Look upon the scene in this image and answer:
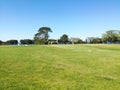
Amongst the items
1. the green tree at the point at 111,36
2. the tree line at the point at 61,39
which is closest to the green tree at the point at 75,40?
the tree line at the point at 61,39

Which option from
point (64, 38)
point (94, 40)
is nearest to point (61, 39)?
point (64, 38)

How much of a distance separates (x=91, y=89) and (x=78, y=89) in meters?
0.55

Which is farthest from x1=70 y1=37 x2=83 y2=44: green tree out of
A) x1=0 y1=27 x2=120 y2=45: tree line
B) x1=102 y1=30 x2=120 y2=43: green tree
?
x1=102 y1=30 x2=120 y2=43: green tree

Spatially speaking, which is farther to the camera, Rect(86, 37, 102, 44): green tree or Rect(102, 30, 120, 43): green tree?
Rect(86, 37, 102, 44): green tree

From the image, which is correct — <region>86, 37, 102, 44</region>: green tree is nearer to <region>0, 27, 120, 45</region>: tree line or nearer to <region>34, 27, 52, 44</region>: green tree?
<region>0, 27, 120, 45</region>: tree line

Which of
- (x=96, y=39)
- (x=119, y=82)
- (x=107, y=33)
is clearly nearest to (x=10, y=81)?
(x=119, y=82)

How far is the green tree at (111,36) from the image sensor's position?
488 feet

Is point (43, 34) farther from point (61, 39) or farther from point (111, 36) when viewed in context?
point (111, 36)

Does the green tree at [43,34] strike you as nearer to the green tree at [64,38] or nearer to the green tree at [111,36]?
the green tree at [64,38]

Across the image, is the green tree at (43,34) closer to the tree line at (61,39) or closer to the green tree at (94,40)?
the tree line at (61,39)

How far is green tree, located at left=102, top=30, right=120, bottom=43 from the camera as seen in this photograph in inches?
5858

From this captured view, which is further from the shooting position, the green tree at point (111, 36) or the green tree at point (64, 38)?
the green tree at point (64, 38)

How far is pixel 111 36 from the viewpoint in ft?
493

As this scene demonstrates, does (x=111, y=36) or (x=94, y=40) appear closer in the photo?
(x=111, y=36)
